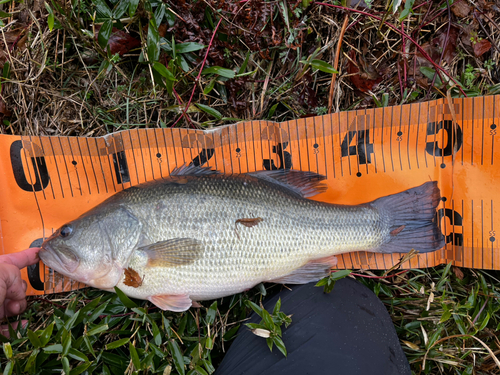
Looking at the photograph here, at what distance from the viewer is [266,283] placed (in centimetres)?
287

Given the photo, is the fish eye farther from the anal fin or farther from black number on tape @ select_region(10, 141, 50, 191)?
the anal fin

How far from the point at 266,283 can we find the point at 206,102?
1779 millimetres

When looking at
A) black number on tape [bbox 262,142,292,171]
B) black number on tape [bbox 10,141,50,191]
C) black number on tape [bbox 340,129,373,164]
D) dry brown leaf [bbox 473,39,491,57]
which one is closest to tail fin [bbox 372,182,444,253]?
black number on tape [bbox 340,129,373,164]

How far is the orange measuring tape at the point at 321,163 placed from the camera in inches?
107

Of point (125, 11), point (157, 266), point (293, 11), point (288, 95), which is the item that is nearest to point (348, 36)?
point (293, 11)

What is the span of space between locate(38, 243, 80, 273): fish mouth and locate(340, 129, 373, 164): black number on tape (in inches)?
94.5

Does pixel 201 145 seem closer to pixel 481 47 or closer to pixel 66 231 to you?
pixel 66 231

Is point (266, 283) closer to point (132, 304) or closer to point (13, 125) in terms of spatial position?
point (132, 304)

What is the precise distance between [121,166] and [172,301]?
1239mm

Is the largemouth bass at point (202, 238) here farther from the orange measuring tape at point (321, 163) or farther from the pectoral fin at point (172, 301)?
the orange measuring tape at point (321, 163)

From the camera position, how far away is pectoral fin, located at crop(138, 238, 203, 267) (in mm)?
2365

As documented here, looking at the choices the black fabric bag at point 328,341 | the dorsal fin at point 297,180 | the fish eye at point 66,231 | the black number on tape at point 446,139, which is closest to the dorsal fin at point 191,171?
the dorsal fin at point 297,180

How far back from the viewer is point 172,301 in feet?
8.14

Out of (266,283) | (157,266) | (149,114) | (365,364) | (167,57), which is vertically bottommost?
(365,364)
